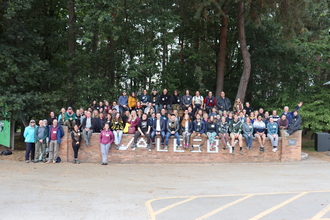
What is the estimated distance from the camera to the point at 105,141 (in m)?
13.1

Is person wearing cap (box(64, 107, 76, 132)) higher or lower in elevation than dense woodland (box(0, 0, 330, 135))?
lower

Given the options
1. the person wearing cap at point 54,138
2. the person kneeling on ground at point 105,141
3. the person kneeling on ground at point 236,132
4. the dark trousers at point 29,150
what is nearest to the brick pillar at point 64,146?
the person wearing cap at point 54,138

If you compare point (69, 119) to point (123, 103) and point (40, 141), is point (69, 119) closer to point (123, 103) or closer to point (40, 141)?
point (40, 141)

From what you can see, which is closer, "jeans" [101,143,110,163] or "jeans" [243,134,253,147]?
"jeans" [101,143,110,163]

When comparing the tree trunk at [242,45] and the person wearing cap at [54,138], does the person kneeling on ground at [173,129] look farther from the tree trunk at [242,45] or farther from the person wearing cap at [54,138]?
the tree trunk at [242,45]

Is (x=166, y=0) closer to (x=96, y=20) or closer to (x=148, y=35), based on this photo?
(x=148, y=35)

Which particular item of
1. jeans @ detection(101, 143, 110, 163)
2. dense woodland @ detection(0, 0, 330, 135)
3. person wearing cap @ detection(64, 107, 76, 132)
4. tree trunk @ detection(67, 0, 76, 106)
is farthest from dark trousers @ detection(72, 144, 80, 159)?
tree trunk @ detection(67, 0, 76, 106)

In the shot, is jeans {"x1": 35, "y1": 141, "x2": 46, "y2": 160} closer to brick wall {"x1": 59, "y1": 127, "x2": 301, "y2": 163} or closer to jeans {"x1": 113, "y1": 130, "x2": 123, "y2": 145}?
brick wall {"x1": 59, "y1": 127, "x2": 301, "y2": 163}

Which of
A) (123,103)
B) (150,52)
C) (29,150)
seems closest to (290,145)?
(123,103)

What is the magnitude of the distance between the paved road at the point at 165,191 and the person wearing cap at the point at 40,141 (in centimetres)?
77

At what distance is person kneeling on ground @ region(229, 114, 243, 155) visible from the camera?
13523 mm

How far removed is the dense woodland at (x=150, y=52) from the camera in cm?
1738

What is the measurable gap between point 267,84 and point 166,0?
986 centimetres

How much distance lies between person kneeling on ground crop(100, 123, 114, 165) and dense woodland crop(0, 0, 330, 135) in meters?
5.81
